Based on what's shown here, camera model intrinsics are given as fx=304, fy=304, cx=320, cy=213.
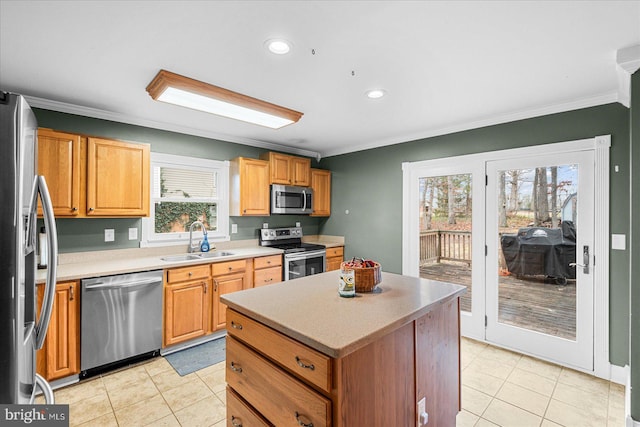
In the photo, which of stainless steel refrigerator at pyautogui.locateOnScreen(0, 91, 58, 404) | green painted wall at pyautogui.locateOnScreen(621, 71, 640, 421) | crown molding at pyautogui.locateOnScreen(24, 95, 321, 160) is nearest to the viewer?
stainless steel refrigerator at pyautogui.locateOnScreen(0, 91, 58, 404)

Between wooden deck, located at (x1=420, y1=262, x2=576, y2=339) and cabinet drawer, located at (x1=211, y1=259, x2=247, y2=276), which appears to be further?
cabinet drawer, located at (x1=211, y1=259, x2=247, y2=276)

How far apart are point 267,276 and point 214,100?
2.21 meters

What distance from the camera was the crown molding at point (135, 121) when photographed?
282 cm

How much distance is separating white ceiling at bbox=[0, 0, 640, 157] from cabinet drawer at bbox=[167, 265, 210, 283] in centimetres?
164

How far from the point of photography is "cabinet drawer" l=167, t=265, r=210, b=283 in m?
3.06

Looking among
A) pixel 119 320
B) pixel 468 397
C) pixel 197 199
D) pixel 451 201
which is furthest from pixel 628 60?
pixel 119 320

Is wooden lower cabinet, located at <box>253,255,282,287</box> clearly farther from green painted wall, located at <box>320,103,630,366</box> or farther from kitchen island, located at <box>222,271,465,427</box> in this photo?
kitchen island, located at <box>222,271,465,427</box>

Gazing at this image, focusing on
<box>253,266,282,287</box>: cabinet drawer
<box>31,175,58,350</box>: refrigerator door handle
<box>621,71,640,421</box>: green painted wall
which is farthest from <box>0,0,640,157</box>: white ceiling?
<box>253,266,282,287</box>: cabinet drawer

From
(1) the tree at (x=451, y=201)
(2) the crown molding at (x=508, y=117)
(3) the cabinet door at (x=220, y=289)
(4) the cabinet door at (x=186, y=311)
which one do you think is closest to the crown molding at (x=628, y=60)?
(2) the crown molding at (x=508, y=117)

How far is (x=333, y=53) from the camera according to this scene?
6.55ft

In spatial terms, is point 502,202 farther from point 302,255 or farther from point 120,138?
point 120,138

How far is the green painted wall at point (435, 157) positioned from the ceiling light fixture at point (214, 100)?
5.80 feet

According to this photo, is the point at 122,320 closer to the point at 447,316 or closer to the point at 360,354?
the point at 360,354

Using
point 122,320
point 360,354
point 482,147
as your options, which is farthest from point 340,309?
point 482,147
